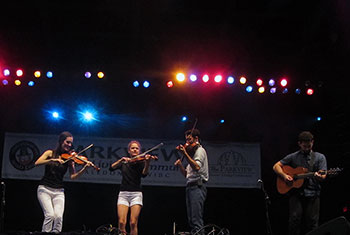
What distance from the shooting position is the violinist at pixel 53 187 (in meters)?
5.83

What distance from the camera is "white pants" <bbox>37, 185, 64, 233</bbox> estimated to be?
227 inches

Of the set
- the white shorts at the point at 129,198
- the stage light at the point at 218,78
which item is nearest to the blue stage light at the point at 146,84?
the stage light at the point at 218,78

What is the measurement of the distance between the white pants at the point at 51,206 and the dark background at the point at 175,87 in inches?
109

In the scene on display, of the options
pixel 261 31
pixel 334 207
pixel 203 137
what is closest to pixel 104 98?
pixel 203 137

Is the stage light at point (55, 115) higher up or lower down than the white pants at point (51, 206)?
higher up

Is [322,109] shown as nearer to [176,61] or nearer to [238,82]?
[238,82]

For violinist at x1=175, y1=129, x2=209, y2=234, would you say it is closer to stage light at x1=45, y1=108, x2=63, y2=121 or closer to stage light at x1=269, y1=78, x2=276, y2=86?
stage light at x1=269, y1=78, x2=276, y2=86

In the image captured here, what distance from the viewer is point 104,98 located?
8977 millimetres

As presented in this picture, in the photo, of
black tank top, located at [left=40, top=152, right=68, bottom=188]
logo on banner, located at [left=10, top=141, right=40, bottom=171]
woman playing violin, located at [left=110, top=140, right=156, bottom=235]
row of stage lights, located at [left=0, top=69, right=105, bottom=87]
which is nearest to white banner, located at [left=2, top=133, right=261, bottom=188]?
logo on banner, located at [left=10, top=141, right=40, bottom=171]

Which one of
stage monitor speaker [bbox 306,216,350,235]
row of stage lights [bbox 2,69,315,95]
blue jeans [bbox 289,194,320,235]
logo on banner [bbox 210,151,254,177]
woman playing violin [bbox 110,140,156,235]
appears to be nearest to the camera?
stage monitor speaker [bbox 306,216,350,235]

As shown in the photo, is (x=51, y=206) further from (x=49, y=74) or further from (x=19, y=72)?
(x=19, y=72)

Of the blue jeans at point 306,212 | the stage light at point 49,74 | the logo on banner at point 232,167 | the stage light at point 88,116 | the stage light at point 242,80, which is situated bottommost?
the blue jeans at point 306,212

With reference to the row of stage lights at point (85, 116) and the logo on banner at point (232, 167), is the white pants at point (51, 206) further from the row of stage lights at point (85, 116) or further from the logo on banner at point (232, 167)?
the logo on banner at point (232, 167)

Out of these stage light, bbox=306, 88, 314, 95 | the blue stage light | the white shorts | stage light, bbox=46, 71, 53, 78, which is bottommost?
the white shorts
